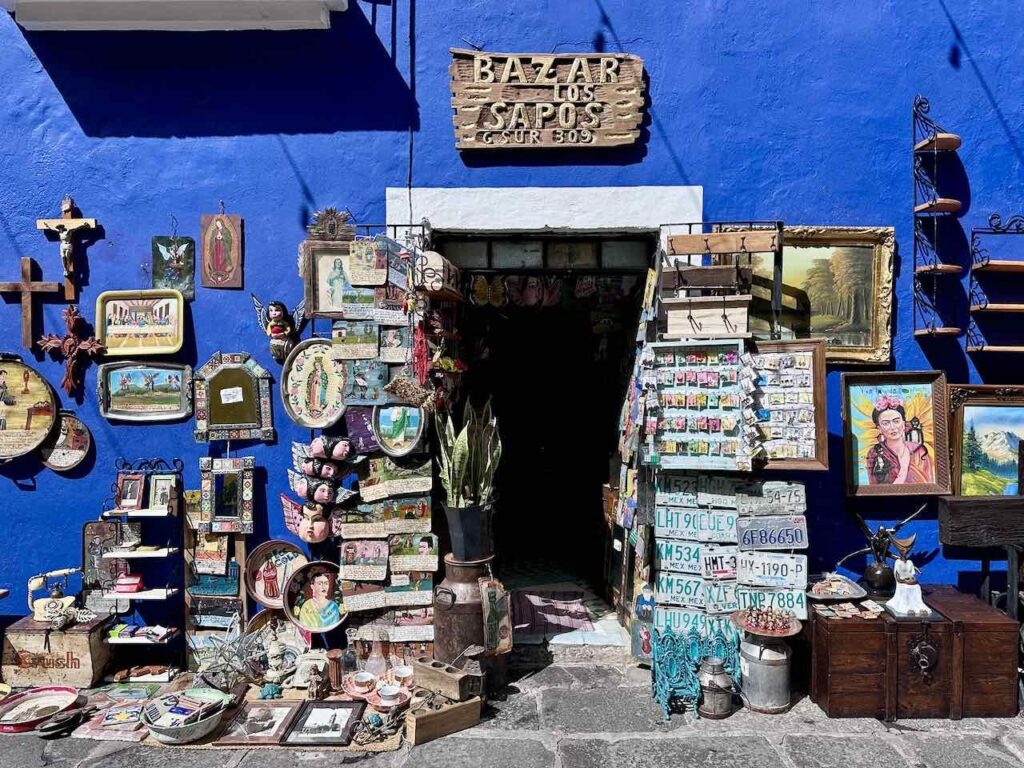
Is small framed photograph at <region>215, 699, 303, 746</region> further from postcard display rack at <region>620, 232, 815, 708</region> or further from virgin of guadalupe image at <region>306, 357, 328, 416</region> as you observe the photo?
postcard display rack at <region>620, 232, 815, 708</region>

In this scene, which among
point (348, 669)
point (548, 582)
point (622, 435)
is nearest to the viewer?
point (348, 669)

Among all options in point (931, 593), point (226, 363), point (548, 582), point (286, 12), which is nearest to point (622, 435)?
point (548, 582)

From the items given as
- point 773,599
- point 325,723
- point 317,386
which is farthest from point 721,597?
point 317,386

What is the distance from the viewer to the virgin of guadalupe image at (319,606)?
5074 mm

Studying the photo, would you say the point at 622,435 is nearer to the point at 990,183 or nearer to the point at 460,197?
the point at 460,197

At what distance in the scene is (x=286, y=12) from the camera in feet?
16.1

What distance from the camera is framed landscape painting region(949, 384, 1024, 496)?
5.11 metres

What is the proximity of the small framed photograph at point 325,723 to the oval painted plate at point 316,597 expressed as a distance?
25.2 inches

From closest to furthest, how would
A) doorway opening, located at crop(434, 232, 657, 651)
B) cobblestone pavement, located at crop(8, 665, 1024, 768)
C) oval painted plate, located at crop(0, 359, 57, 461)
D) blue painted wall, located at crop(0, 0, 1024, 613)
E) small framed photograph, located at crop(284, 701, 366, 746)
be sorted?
1. cobblestone pavement, located at crop(8, 665, 1024, 768)
2. small framed photograph, located at crop(284, 701, 366, 746)
3. blue painted wall, located at crop(0, 0, 1024, 613)
4. oval painted plate, located at crop(0, 359, 57, 461)
5. doorway opening, located at crop(434, 232, 657, 651)

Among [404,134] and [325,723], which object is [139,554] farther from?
[404,134]

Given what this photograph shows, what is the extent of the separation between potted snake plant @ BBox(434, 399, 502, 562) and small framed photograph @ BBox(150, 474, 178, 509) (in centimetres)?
203

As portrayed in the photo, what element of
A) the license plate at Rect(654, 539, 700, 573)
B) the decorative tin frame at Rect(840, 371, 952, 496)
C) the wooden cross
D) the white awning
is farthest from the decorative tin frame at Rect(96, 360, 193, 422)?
the decorative tin frame at Rect(840, 371, 952, 496)

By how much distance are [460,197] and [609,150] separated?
1157 mm

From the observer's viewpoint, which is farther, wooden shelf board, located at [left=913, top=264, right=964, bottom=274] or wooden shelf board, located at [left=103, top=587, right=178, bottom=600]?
wooden shelf board, located at [left=103, top=587, right=178, bottom=600]
